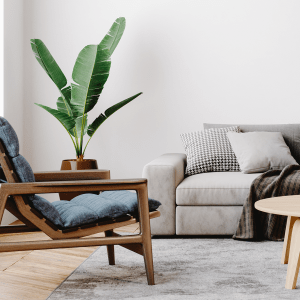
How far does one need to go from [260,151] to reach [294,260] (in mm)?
1387

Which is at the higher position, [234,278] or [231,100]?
[231,100]

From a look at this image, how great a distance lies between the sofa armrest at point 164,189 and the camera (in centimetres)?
263

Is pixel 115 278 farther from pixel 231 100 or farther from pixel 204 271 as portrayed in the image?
pixel 231 100

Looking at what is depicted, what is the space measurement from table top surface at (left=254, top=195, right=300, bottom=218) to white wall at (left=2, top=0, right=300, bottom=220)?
1912 millimetres

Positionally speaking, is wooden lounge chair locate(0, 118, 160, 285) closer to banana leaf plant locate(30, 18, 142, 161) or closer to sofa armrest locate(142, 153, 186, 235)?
sofa armrest locate(142, 153, 186, 235)

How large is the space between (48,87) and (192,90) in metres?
1.50

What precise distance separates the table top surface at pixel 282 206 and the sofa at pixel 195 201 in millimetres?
672

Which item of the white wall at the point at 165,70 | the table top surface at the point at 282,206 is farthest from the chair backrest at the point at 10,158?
the white wall at the point at 165,70

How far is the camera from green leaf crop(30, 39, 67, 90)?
309 cm

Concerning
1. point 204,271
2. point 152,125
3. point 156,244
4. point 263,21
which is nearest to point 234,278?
point 204,271

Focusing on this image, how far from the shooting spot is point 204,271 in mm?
1944

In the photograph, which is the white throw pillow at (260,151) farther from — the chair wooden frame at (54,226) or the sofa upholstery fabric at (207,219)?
the chair wooden frame at (54,226)

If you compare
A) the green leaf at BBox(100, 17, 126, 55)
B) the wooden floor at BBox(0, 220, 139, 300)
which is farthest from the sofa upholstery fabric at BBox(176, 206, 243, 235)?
the green leaf at BBox(100, 17, 126, 55)

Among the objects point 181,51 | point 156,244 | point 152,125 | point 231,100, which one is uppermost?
point 181,51
